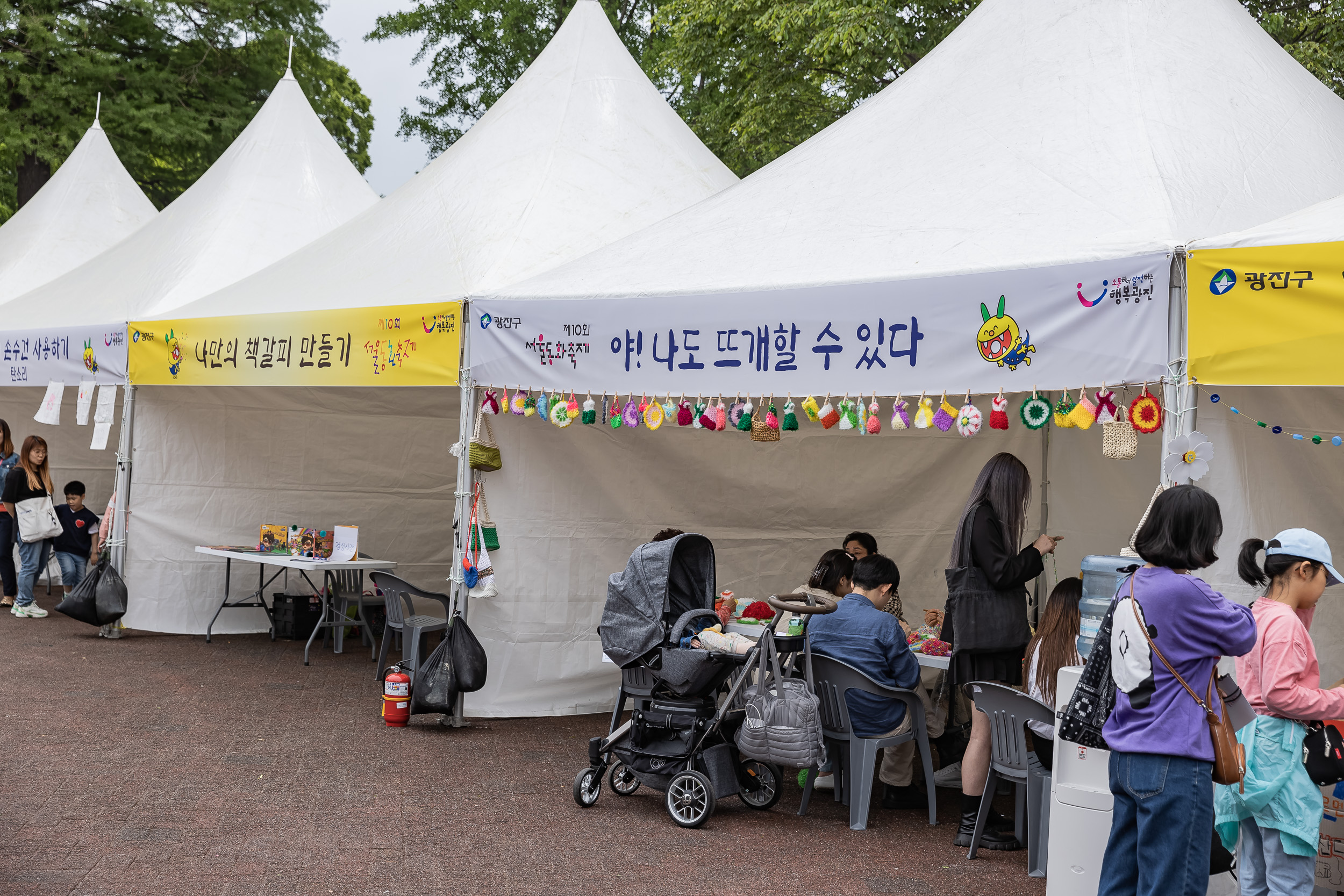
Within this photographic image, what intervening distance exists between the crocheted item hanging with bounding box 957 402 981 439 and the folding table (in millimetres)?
5152

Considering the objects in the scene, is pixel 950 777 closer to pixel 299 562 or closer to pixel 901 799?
pixel 901 799

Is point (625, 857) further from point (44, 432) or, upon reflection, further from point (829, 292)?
point (44, 432)

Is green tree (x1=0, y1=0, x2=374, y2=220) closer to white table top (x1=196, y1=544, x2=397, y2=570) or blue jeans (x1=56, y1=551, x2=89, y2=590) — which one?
blue jeans (x1=56, y1=551, x2=89, y2=590)

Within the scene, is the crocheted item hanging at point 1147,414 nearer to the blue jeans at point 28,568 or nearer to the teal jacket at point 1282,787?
the teal jacket at point 1282,787

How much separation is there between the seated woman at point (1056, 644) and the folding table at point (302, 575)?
17.4 feet

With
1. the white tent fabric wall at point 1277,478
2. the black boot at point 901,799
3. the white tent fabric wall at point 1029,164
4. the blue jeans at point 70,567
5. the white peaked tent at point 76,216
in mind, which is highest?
the white peaked tent at point 76,216

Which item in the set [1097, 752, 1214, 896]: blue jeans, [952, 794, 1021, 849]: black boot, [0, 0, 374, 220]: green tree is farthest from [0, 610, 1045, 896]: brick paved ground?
[0, 0, 374, 220]: green tree

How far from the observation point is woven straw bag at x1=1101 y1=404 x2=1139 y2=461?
14.3ft

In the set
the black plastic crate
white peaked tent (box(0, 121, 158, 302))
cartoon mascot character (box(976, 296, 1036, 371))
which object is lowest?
the black plastic crate

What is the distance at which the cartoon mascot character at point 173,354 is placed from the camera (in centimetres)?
869

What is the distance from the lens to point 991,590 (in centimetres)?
510

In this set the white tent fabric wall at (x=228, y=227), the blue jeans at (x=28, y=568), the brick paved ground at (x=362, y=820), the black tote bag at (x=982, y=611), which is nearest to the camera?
the brick paved ground at (x=362, y=820)

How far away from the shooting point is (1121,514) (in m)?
7.56

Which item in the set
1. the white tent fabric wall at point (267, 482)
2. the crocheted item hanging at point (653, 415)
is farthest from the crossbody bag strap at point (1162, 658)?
the white tent fabric wall at point (267, 482)
